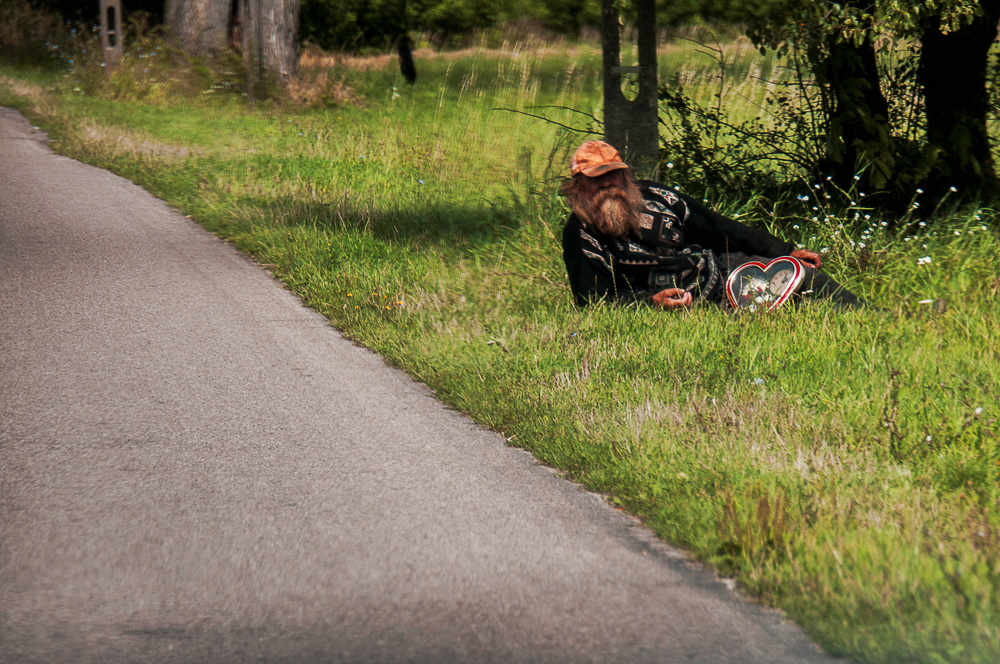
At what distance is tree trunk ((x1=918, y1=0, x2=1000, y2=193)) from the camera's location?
7809 millimetres

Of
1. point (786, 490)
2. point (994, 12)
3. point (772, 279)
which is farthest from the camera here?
point (994, 12)

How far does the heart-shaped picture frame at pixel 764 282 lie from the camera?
600 cm

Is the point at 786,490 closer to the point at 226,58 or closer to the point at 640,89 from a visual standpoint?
the point at 640,89

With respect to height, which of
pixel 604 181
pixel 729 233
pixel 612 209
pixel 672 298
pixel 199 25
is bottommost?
pixel 672 298

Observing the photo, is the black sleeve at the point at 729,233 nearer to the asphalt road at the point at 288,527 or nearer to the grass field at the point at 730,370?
the grass field at the point at 730,370

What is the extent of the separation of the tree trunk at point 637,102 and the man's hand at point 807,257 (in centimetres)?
189

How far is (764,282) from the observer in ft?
20.1

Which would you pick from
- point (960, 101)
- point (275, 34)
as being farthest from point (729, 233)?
point (275, 34)

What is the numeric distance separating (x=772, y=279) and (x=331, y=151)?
24.5 feet

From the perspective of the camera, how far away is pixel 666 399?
464 centimetres

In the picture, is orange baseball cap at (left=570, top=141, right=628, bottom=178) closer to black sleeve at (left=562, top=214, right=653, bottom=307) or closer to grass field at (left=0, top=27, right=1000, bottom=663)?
black sleeve at (left=562, top=214, right=653, bottom=307)

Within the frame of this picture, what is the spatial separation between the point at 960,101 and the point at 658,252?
10.8 ft

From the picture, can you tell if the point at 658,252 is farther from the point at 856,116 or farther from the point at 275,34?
the point at 275,34

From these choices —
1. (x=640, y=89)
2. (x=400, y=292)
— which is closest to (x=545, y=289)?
(x=400, y=292)
